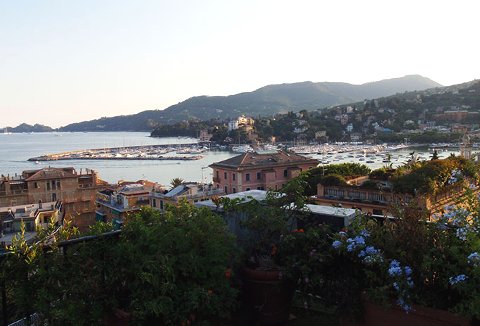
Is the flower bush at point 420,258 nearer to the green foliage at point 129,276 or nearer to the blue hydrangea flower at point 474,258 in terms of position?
the blue hydrangea flower at point 474,258

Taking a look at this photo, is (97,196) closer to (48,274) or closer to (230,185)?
(230,185)

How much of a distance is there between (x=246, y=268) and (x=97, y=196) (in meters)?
29.4

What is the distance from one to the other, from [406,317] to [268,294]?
94 cm

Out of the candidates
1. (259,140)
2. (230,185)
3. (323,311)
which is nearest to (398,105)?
(259,140)

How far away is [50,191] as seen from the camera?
30891mm

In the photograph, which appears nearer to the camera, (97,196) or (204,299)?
(204,299)

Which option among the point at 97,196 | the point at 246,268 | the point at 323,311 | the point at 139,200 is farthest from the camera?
the point at 97,196

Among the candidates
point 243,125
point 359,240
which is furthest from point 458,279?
point 243,125

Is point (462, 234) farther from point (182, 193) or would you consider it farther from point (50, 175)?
point (50, 175)

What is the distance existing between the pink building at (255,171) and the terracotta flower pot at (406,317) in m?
28.5

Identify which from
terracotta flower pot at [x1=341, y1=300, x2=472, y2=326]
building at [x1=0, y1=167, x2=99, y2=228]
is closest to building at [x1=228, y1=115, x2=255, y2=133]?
building at [x1=0, y1=167, x2=99, y2=228]

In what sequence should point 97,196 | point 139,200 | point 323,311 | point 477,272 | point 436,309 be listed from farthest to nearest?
1. point 97,196
2. point 139,200
3. point 323,311
4. point 436,309
5. point 477,272

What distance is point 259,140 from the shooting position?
116188 millimetres

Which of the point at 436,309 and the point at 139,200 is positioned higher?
the point at 436,309
